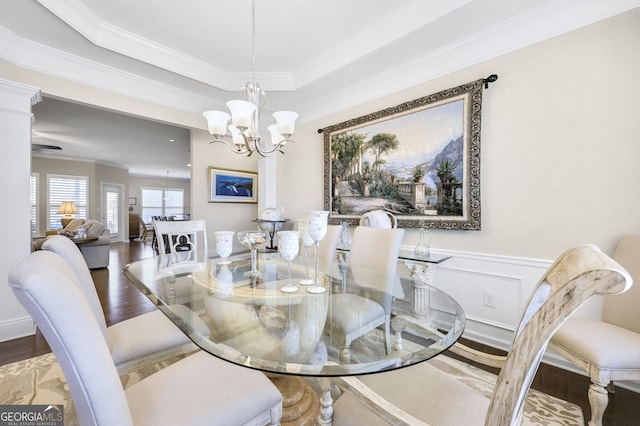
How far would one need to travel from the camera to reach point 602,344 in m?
1.25

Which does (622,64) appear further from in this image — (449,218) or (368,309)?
(368,309)

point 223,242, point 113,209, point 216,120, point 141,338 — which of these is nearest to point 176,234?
point 223,242

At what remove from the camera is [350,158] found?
3021mm

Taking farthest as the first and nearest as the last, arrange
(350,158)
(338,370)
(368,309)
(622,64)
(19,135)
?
(350,158) → (19,135) → (622,64) → (368,309) → (338,370)

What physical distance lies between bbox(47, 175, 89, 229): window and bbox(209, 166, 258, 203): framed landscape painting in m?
6.30

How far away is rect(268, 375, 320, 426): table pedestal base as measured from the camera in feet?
4.08

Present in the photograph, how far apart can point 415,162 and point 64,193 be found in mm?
9451

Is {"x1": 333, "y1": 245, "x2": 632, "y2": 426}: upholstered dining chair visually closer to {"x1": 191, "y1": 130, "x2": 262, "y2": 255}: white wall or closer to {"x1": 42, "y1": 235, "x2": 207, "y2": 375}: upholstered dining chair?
{"x1": 42, "y1": 235, "x2": 207, "y2": 375}: upholstered dining chair

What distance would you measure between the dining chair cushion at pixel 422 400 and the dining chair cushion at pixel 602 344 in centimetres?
78

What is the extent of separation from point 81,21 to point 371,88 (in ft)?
8.65

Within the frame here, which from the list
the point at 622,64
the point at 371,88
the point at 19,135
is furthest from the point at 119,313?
the point at 622,64

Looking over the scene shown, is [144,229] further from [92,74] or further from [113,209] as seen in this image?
[92,74]

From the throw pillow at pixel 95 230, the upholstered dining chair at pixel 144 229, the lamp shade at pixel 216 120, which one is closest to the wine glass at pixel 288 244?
the lamp shade at pixel 216 120

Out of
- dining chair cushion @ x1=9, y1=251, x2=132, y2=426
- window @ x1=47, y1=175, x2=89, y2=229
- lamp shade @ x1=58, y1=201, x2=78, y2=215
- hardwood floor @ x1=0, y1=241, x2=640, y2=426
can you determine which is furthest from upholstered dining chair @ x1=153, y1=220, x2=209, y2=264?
window @ x1=47, y1=175, x2=89, y2=229
